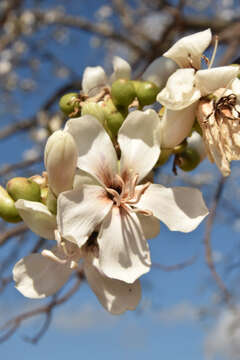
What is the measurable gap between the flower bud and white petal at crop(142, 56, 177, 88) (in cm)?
27

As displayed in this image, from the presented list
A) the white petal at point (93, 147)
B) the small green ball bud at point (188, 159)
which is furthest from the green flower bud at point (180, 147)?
the white petal at point (93, 147)

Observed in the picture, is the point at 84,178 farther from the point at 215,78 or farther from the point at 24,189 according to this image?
the point at 215,78

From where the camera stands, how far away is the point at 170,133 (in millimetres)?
757

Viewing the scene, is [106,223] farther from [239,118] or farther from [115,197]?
[239,118]

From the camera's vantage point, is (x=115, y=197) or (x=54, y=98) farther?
(x=54, y=98)

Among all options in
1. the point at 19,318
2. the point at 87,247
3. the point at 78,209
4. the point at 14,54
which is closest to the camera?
the point at 78,209

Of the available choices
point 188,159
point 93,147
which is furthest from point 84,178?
point 188,159

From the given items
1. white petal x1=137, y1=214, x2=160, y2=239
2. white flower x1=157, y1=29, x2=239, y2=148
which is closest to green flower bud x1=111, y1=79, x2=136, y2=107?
white flower x1=157, y1=29, x2=239, y2=148

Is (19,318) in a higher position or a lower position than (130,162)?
lower

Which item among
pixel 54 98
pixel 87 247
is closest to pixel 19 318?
pixel 87 247

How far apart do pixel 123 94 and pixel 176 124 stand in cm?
16

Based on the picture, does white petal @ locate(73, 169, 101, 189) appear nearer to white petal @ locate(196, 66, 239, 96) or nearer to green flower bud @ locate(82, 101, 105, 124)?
green flower bud @ locate(82, 101, 105, 124)

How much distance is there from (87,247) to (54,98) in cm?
283

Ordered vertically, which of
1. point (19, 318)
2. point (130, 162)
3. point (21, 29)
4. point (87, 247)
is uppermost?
point (130, 162)
